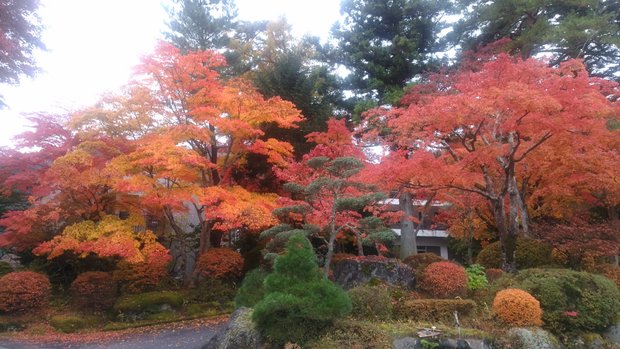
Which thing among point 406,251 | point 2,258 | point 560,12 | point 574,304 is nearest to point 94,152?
point 2,258

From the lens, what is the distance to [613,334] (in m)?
7.94

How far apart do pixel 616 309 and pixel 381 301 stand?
4.53 meters

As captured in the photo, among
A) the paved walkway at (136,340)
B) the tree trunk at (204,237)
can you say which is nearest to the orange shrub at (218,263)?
the tree trunk at (204,237)

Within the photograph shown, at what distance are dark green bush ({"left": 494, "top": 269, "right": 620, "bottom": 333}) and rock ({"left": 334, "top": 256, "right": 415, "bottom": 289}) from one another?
248 cm

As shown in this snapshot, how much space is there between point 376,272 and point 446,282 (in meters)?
1.59

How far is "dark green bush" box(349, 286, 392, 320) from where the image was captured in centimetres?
783

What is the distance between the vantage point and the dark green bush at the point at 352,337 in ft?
21.9

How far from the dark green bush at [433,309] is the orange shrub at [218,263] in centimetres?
665

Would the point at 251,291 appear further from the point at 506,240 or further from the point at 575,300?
the point at 506,240

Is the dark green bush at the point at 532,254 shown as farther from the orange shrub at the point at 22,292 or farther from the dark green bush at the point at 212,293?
the orange shrub at the point at 22,292

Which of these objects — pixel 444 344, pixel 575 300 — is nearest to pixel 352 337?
pixel 444 344

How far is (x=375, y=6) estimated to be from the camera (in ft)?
52.7

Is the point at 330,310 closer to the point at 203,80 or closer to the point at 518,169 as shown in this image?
the point at 203,80

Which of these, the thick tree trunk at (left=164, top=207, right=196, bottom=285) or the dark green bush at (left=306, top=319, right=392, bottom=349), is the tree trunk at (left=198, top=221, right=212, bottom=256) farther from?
the dark green bush at (left=306, top=319, right=392, bottom=349)
